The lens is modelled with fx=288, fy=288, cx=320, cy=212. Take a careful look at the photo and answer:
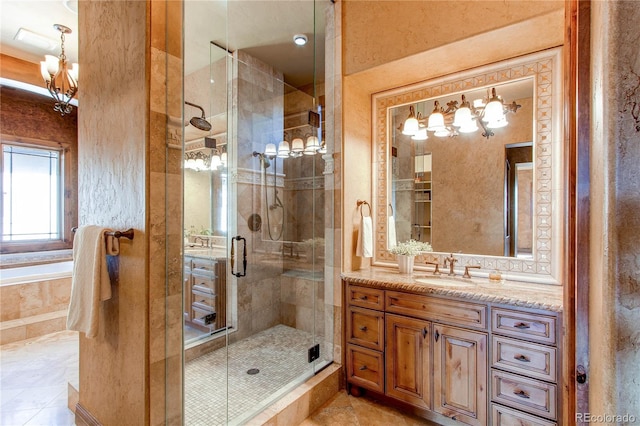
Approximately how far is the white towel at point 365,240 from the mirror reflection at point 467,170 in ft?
1.11

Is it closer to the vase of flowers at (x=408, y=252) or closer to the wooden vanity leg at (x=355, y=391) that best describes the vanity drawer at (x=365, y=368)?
the wooden vanity leg at (x=355, y=391)

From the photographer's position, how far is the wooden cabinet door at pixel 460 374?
177cm

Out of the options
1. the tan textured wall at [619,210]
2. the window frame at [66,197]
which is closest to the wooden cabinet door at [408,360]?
the tan textured wall at [619,210]

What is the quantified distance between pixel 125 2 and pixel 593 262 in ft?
7.13

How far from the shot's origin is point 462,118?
7.58 feet

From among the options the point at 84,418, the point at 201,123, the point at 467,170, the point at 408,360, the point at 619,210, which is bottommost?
the point at 84,418

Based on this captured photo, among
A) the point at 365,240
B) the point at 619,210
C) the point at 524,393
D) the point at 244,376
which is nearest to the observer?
the point at 619,210

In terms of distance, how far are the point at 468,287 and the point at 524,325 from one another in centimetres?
36

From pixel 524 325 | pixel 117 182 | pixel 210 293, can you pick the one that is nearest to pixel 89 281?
pixel 117 182

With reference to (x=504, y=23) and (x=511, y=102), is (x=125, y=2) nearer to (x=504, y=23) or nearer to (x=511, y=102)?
(x=504, y=23)

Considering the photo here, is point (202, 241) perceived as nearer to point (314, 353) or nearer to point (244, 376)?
point (244, 376)

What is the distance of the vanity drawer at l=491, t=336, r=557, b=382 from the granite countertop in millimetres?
228

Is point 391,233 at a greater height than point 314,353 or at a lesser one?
greater

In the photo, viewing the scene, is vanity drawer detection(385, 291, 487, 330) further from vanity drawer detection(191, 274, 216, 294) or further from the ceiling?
the ceiling
